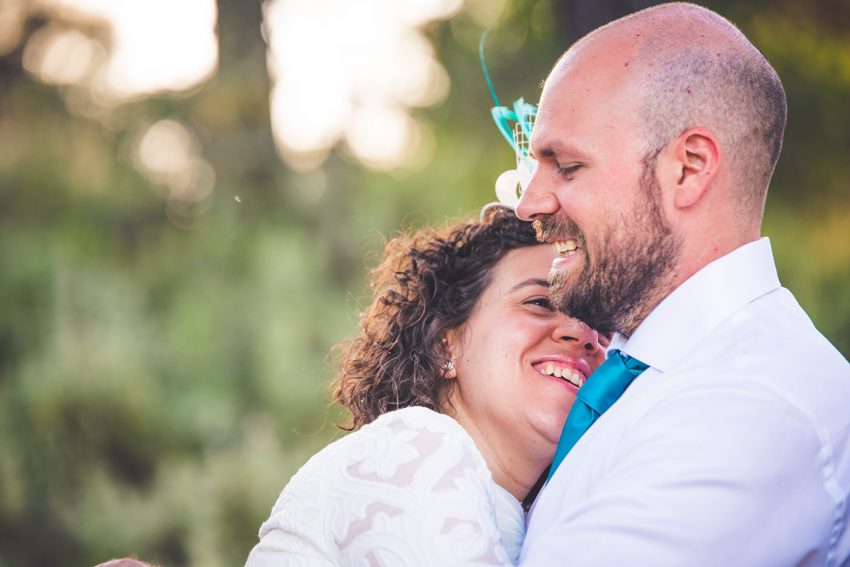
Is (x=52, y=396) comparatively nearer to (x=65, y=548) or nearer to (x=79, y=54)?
(x=65, y=548)

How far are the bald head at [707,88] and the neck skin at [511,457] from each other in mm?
831

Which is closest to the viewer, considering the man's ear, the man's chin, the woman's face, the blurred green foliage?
the man's ear

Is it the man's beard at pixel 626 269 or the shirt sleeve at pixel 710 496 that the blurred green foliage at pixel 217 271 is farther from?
the shirt sleeve at pixel 710 496

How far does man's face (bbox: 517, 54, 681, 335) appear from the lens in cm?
199

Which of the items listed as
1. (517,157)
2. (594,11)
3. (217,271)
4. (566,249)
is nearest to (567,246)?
(566,249)

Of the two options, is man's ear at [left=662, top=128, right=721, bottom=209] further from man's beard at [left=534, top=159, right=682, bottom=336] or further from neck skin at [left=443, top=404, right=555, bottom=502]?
neck skin at [left=443, top=404, right=555, bottom=502]

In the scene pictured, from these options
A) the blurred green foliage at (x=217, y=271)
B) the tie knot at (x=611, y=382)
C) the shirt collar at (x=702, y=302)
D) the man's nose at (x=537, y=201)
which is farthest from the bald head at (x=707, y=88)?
the blurred green foliage at (x=217, y=271)

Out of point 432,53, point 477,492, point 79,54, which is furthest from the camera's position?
point 432,53

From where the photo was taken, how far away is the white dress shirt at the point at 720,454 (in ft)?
5.17

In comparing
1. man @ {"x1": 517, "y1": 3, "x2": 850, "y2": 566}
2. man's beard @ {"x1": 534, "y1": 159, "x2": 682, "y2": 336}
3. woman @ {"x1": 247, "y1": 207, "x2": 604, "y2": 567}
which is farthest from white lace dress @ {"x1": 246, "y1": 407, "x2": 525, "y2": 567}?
man's beard @ {"x1": 534, "y1": 159, "x2": 682, "y2": 336}

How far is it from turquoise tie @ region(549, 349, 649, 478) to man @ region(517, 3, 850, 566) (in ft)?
0.18

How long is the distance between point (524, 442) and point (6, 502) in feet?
12.1

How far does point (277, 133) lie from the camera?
691 centimetres

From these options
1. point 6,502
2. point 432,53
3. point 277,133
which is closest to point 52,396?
point 6,502
